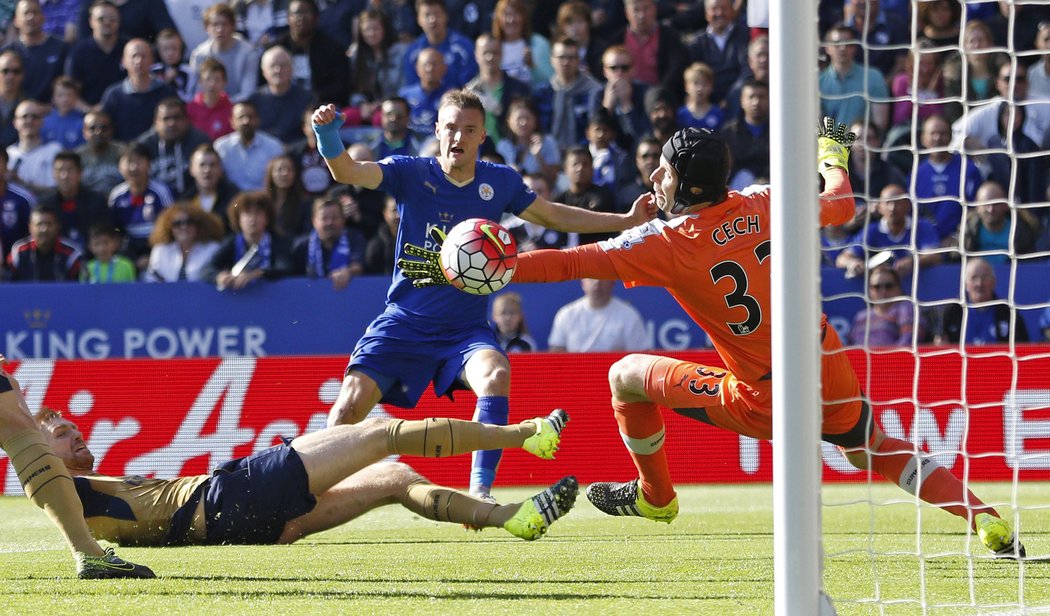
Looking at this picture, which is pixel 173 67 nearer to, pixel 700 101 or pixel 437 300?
pixel 700 101

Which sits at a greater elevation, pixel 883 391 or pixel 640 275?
pixel 640 275

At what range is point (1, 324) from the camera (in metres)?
11.1

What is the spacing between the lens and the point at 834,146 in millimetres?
6215

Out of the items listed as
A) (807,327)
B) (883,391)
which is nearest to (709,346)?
(883,391)

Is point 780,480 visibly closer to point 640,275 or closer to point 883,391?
point 640,275

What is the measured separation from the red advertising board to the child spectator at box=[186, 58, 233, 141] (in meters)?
3.15

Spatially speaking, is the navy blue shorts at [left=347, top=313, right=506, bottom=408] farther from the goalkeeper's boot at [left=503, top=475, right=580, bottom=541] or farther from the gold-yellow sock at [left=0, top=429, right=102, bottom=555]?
the gold-yellow sock at [left=0, top=429, right=102, bottom=555]

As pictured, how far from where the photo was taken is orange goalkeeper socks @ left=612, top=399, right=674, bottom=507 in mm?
6773

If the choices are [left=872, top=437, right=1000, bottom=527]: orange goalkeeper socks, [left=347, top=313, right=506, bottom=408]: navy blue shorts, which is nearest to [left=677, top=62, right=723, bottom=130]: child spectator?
[left=347, top=313, right=506, bottom=408]: navy blue shorts

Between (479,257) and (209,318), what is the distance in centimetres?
583

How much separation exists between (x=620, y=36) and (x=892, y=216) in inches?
133

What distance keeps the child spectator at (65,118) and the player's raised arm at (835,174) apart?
861 cm

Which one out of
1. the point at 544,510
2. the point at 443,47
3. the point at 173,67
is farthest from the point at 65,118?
the point at 544,510

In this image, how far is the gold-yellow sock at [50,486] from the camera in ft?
17.5
